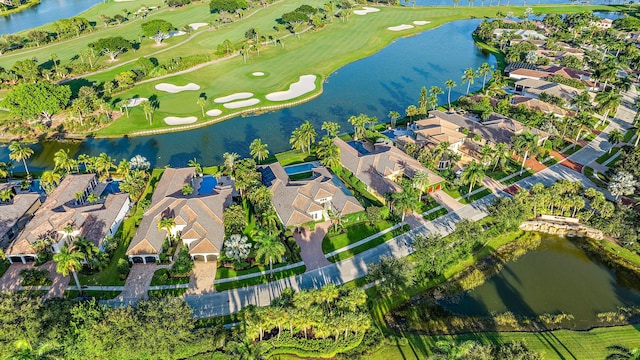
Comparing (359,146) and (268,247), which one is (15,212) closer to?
(268,247)

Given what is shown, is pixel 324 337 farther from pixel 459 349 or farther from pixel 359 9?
pixel 359 9

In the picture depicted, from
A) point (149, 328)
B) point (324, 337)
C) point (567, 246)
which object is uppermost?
point (149, 328)

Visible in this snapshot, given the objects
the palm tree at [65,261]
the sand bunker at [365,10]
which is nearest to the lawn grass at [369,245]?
the palm tree at [65,261]

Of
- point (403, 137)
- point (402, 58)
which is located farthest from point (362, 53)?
point (403, 137)

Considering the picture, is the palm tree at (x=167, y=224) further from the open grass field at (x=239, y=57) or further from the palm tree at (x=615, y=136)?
the palm tree at (x=615, y=136)

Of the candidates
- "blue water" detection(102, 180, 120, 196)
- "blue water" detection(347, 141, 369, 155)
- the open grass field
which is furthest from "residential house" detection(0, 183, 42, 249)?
"blue water" detection(347, 141, 369, 155)
